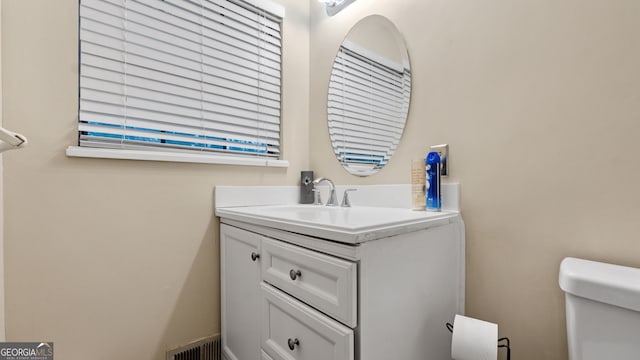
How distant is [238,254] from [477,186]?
3.10 ft

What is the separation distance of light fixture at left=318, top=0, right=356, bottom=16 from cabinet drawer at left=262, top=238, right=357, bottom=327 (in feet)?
4.07

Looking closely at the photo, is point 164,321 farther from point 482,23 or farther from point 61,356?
point 482,23

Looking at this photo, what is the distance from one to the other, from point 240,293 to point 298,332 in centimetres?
→ 43

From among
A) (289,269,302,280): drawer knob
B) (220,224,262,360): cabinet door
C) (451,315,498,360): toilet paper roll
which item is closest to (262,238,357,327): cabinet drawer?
(289,269,302,280): drawer knob

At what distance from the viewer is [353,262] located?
2.14ft

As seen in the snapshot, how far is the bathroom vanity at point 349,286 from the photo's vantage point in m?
0.66

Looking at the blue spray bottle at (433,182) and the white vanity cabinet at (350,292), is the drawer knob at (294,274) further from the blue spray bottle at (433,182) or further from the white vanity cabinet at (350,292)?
the blue spray bottle at (433,182)

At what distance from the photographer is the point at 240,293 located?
1132mm

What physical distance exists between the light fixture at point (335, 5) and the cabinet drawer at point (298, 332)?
1382mm

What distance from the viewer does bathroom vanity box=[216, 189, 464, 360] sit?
656 millimetres

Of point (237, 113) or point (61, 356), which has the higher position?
point (237, 113)

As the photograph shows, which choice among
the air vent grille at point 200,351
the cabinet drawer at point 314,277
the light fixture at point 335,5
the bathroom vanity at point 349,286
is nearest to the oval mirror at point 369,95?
the light fixture at point 335,5

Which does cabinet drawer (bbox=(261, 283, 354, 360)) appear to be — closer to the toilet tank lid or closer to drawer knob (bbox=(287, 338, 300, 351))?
drawer knob (bbox=(287, 338, 300, 351))

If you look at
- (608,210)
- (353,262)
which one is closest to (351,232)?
(353,262)
